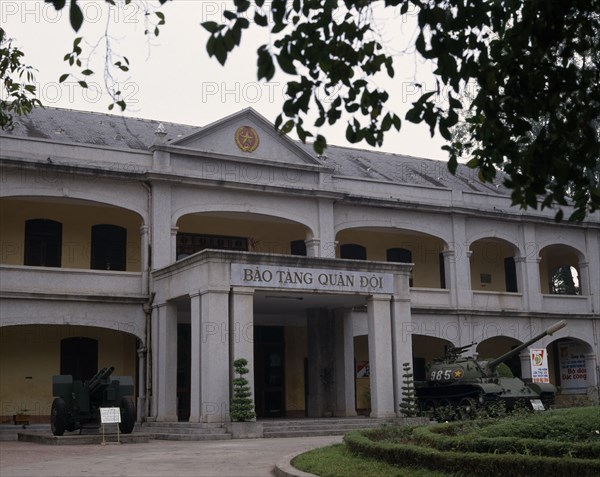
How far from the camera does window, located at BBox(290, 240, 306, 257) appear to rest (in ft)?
95.2

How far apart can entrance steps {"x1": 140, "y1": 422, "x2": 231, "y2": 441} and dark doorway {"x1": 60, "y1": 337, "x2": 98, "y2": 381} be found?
452 centimetres

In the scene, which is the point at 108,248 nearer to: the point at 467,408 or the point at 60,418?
the point at 60,418

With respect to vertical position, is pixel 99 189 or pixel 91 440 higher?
pixel 99 189

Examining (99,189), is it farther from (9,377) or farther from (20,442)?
(20,442)

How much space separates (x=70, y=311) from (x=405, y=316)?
29.0 feet

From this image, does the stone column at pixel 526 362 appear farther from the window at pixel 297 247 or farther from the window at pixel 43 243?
the window at pixel 43 243

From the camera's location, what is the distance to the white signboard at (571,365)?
32.8m

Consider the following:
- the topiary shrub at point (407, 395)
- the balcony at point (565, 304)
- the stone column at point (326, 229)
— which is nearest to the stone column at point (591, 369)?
the balcony at point (565, 304)

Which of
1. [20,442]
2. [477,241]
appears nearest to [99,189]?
[20,442]

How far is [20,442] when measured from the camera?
20.5 metres

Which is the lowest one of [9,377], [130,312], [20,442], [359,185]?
[20,442]

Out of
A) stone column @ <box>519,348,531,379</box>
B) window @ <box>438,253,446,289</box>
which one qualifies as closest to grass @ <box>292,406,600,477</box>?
stone column @ <box>519,348,531,379</box>

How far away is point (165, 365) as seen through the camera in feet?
76.4

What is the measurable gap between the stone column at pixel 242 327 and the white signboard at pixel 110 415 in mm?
3346
